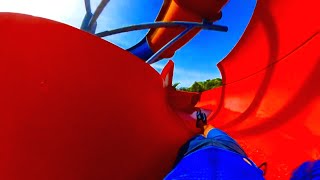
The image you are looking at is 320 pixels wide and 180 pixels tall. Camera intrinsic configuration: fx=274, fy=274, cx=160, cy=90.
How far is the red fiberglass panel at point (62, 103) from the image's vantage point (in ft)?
3.60

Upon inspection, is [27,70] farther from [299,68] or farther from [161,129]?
[299,68]

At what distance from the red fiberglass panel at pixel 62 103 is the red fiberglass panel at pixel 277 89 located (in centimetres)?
124

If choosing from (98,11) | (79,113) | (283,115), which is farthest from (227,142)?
(283,115)

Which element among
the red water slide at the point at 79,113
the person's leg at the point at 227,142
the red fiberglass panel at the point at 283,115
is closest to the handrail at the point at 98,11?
the red water slide at the point at 79,113

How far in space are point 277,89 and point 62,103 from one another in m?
2.18

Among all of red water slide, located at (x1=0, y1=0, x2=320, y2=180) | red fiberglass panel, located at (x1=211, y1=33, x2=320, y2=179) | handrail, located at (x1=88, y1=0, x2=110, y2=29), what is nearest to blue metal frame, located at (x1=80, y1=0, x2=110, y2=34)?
handrail, located at (x1=88, y1=0, x2=110, y2=29)

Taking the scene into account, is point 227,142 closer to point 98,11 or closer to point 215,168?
point 215,168

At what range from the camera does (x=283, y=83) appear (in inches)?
103

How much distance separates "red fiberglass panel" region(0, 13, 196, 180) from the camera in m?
1.10

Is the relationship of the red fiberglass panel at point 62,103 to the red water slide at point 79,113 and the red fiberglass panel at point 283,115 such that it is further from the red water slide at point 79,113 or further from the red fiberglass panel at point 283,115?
the red fiberglass panel at point 283,115

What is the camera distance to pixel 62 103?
115cm

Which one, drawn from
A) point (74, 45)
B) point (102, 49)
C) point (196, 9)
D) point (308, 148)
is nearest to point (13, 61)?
point (74, 45)

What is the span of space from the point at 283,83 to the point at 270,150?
74 cm

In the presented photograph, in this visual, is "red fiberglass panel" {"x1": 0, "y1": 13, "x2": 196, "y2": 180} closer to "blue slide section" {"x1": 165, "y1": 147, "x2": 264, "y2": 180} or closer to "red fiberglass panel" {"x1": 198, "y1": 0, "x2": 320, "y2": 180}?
"blue slide section" {"x1": 165, "y1": 147, "x2": 264, "y2": 180}
